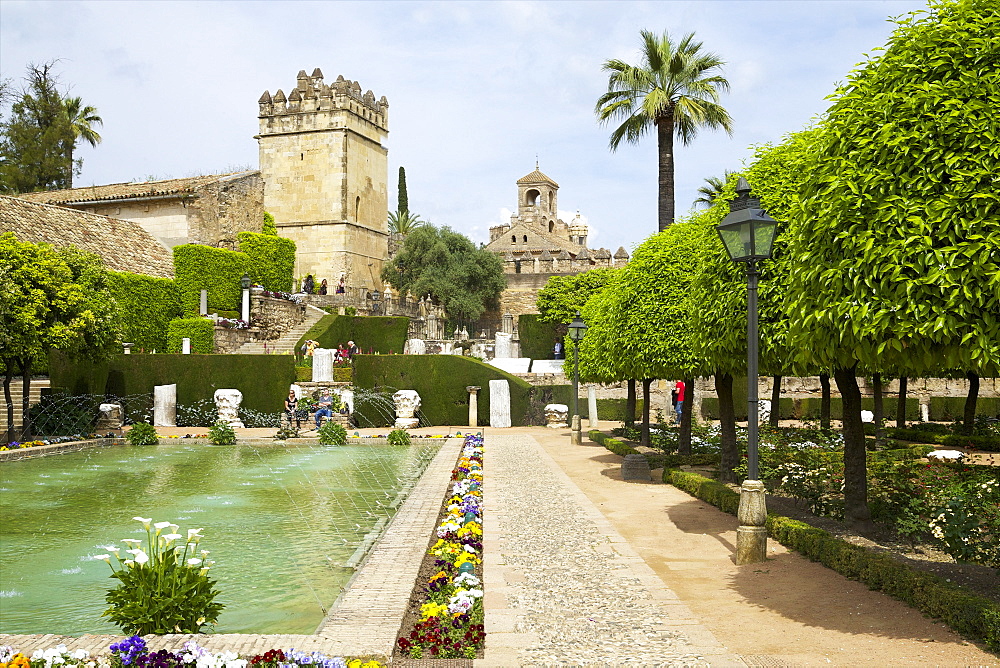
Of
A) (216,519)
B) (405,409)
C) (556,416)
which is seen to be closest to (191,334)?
(405,409)

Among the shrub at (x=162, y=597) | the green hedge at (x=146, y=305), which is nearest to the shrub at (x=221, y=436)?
the green hedge at (x=146, y=305)

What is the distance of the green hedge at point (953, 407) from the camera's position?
95.9 ft

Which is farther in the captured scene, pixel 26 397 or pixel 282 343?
pixel 282 343

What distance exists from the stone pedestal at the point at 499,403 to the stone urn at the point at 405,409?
252cm

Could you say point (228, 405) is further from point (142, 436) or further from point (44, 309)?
point (44, 309)

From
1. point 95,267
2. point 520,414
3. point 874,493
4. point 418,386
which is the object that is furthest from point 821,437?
point 95,267

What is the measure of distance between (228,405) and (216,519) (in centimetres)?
1546

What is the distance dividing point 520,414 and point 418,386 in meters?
3.54

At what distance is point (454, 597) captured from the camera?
5.69 meters

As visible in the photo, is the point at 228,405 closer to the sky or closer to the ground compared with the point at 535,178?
closer to the ground

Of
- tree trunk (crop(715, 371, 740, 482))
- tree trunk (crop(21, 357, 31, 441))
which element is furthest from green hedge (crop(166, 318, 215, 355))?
tree trunk (crop(715, 371, 740, 482))

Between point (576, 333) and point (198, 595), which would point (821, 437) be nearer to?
point (576, 333)

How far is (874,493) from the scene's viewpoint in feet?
32.1

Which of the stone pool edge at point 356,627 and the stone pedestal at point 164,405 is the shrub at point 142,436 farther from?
the stone pool edge at point 356,627
